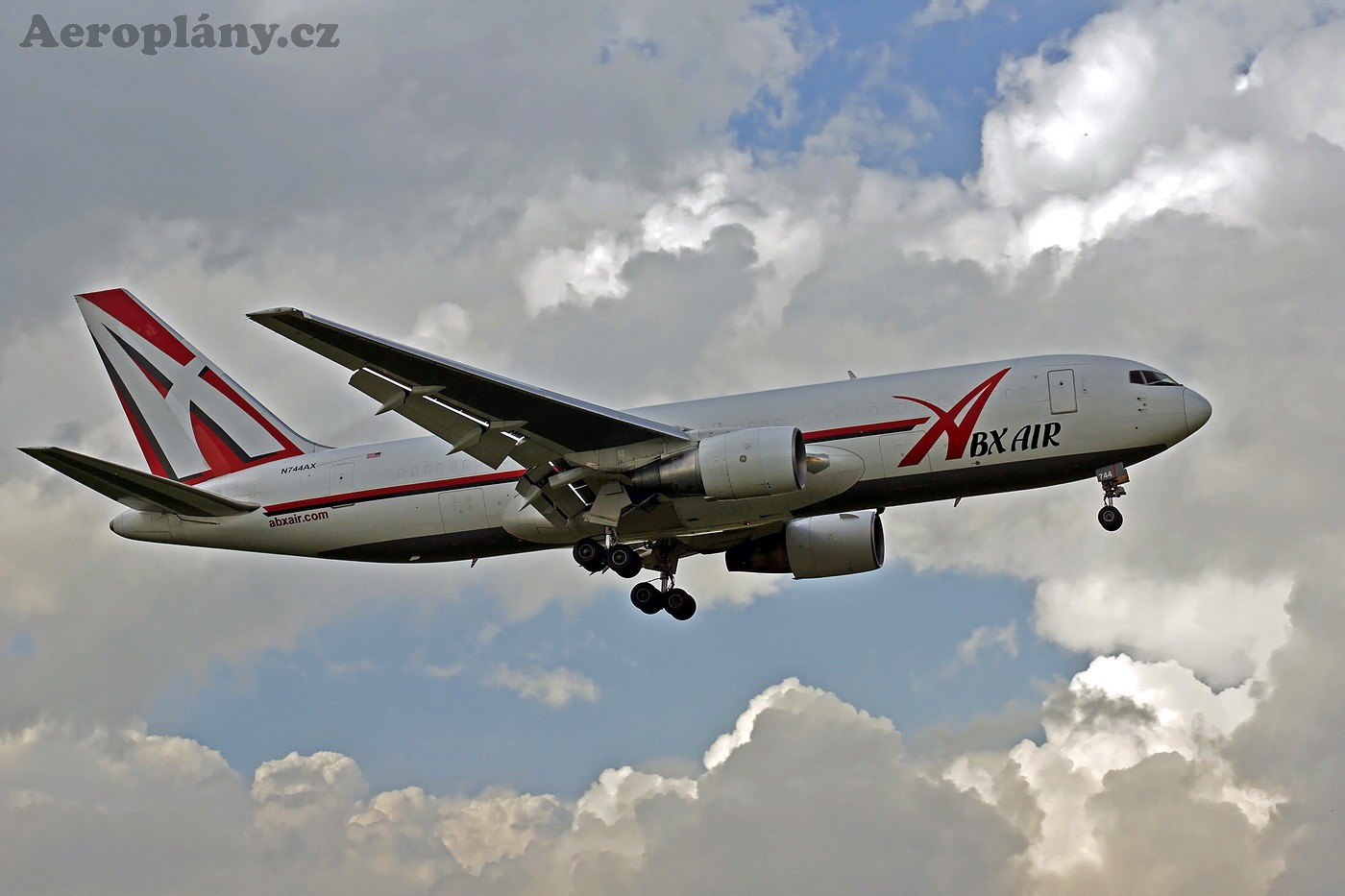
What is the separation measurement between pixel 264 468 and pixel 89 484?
15.6 ft

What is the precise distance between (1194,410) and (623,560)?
13661mm

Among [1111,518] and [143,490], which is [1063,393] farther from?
[143,490]

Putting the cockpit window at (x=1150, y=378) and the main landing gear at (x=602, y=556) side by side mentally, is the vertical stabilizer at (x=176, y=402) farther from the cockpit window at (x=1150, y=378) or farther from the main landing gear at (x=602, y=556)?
the cockpit window at (x=1150, y=378)

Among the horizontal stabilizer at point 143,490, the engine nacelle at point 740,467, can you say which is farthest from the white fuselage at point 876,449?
the horizontal stabilizer at point 143,490

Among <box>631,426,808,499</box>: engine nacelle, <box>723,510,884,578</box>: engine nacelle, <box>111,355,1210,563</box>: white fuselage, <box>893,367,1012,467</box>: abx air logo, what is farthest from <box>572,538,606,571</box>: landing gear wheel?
<box>893,367,1012,467</box>: abx air logo

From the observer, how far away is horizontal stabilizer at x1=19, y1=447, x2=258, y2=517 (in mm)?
37656

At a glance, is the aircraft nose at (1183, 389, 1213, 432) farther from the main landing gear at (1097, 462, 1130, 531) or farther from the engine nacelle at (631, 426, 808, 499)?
the engine nacelle at (631, 426, 808, 499)

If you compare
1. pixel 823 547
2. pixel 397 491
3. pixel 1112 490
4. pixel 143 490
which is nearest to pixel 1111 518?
pixel 1112 490

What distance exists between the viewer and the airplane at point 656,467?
35.5 metres

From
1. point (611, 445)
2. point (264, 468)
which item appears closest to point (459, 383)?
point (611, 445)

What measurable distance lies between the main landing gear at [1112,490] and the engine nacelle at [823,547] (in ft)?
23.4

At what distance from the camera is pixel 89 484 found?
129 ft

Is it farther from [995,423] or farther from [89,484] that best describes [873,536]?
[89,484]

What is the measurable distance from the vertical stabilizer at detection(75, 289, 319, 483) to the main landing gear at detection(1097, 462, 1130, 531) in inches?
808
